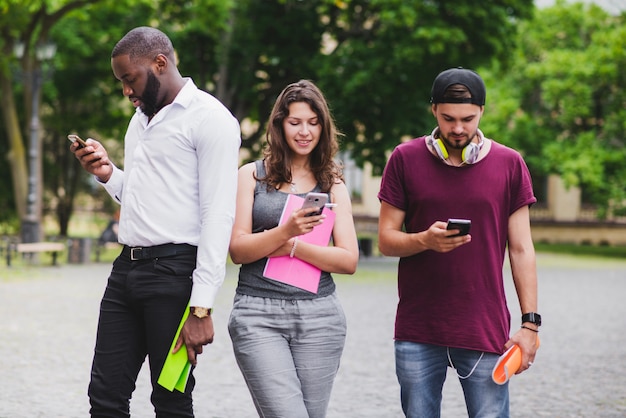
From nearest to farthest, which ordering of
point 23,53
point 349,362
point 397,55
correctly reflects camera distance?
point 349,362, point 23,53, point 397,55

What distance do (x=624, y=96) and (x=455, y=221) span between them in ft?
119

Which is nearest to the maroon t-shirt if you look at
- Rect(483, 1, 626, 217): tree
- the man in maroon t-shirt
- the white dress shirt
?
the man in maroon t-shirt

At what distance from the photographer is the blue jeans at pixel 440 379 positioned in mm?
3766

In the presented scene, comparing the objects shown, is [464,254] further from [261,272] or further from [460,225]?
[261,272]

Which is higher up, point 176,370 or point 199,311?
point 199,311

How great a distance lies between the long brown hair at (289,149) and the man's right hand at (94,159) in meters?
0.64

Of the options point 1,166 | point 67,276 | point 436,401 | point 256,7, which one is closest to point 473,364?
point 436,401

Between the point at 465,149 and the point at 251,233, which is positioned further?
the point at 251,233

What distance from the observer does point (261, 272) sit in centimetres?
389

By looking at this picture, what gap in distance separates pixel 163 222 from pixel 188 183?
0.17 m

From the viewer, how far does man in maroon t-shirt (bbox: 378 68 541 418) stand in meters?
3.72

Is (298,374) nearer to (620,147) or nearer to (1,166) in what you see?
(1,166)

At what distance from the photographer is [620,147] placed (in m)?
38.3

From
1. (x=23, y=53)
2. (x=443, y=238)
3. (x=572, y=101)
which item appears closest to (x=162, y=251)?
(x=443, y=238)
